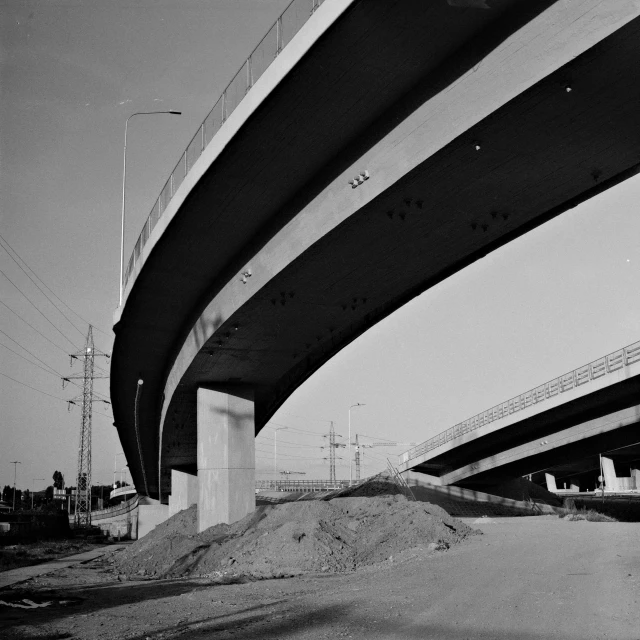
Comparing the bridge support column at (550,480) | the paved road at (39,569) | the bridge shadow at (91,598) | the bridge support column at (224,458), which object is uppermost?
the bridge support column at (550,480)

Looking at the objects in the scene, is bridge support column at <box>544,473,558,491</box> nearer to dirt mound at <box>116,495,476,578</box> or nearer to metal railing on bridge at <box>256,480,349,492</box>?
metal railing on bridge at <box>256,480,349,492</box>

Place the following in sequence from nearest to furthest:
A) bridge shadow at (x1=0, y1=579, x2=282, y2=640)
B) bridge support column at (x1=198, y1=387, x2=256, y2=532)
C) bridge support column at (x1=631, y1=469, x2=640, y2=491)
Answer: bridge shadow at (x1=0, y1=579, x2=282, y2=640)
bridge support column at (x1=198, y1=387, x2=256, y2=532)
bridge support column at (x1=631, y1=469, x2=640, y2=491)

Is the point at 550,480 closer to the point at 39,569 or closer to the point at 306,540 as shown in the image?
the point at 39,569

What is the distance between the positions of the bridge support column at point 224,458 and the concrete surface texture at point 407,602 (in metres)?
10.3

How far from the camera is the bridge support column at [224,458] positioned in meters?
33.0

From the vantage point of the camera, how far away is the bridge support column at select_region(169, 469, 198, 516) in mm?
60781

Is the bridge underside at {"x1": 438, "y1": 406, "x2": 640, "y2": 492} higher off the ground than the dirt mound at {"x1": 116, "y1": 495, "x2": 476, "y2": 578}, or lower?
higher

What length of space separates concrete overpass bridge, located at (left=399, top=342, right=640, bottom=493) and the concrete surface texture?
20.2 metres

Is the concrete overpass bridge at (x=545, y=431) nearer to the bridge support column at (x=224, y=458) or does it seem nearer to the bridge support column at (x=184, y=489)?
the bridge support column at (x=184, y=489)

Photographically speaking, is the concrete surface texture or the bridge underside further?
the bridge underside

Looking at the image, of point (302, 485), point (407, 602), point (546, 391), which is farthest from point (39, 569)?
point (302, 485)

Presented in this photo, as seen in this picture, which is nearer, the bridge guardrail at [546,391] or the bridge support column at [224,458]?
the bridge support column at [224,458]

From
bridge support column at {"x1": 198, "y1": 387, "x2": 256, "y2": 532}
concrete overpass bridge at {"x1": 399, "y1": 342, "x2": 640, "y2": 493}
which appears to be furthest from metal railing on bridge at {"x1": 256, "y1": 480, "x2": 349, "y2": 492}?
bridge support column at {"x1": 198, "y1": 387, "x2": 256, "y2": 532}

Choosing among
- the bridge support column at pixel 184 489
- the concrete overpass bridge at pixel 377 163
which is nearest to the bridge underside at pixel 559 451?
the bridge support column at pixel 184 489
